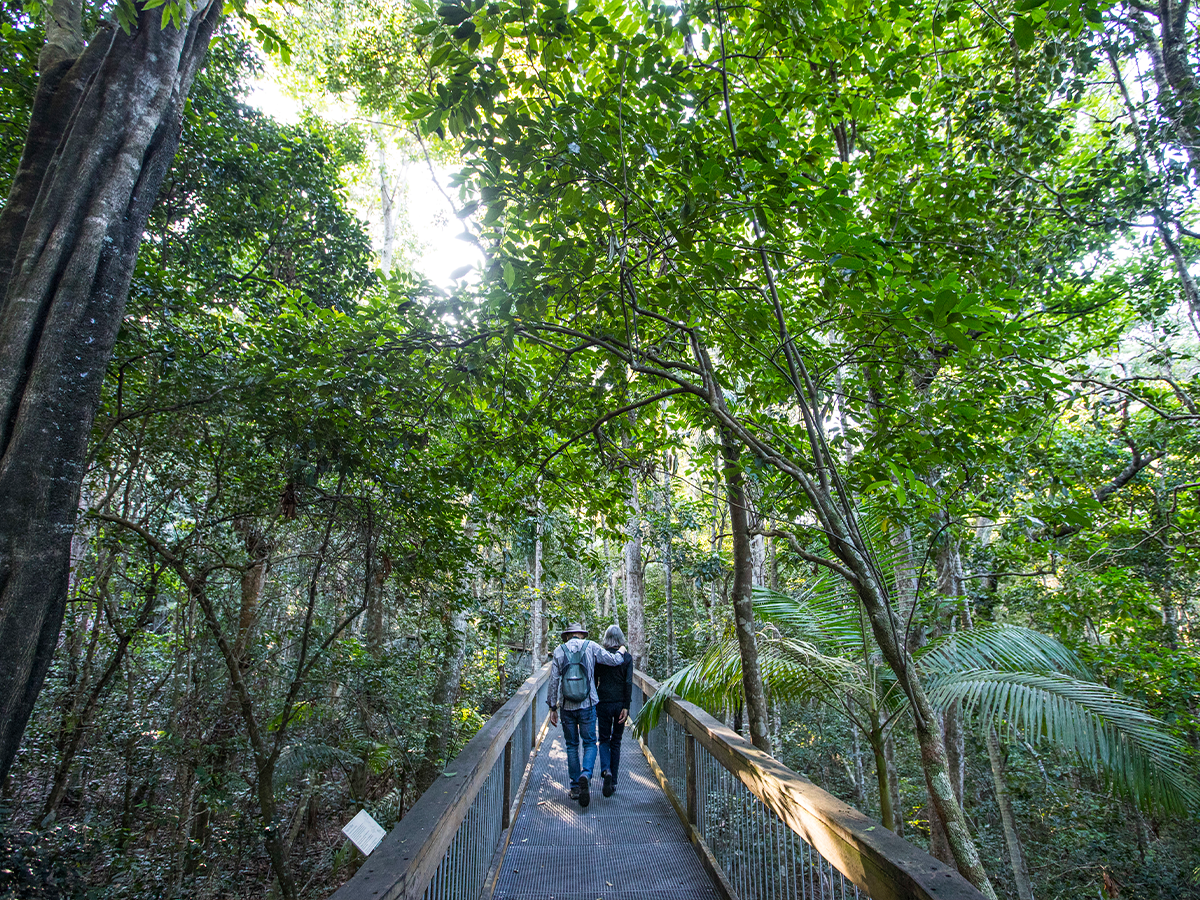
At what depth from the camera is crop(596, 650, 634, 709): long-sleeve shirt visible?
5.30 meters

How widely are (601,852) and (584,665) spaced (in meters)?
1.50

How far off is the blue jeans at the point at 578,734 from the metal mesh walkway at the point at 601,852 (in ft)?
1.04

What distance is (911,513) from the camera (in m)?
3.62

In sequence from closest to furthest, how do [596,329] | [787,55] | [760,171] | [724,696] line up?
[760,171] → [787,55] → [596,329] → [724,696]

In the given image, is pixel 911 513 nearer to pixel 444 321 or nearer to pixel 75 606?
pixel 444 321

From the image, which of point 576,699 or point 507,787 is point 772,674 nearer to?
point 576,699

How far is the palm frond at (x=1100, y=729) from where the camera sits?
11.4ft

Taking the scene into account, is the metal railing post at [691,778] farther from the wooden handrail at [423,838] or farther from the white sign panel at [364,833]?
the white sign panel at [364,833]

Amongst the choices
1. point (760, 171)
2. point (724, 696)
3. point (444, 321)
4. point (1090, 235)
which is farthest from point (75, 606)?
point (1090, 235)

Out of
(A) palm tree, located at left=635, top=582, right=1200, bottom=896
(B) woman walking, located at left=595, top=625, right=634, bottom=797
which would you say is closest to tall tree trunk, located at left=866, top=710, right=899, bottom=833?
(A) palm tree, located at left=635, top=582, right=1200, bottom=896

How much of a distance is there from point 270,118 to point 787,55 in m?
6.47

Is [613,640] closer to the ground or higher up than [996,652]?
higher up

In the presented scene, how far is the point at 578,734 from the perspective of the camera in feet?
16.7

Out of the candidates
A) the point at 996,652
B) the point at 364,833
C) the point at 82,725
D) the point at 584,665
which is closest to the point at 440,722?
the point at 584,665
